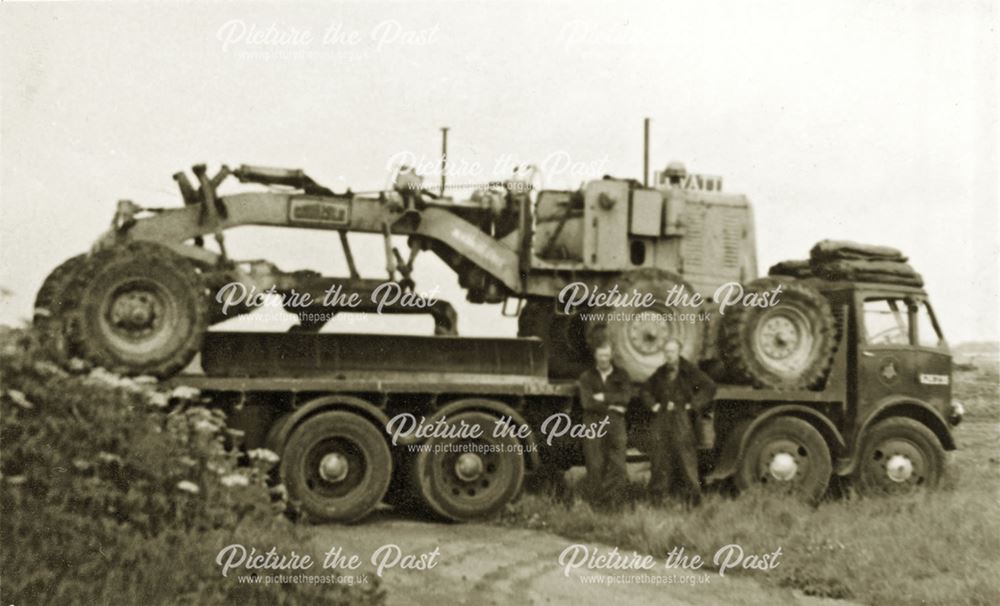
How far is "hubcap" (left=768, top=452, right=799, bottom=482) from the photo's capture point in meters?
12.4

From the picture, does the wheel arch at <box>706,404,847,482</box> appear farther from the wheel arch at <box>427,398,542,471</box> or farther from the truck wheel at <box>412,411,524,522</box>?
the truck wheel at <box>412,411,524,522</box>

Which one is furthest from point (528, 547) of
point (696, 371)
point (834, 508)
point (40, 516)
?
point (40, 516)

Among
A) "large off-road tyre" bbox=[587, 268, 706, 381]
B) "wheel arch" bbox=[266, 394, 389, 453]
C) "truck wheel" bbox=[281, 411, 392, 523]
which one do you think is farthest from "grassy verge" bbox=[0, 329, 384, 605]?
"large off-road tyre" bbox=[587, 268, 706, 381]

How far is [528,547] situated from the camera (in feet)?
33.5

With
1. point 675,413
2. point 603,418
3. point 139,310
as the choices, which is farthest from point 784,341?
point 139,310

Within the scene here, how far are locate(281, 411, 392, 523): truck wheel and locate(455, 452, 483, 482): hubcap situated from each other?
70 centimetres

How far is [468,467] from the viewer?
448 inches

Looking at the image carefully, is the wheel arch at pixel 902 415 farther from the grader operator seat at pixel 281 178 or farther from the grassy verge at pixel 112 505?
the grassy verge at pixel 112 505

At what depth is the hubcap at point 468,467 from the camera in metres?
11.3

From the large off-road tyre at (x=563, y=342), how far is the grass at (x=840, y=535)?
167 centimetres

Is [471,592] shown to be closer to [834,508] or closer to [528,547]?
[528,547]

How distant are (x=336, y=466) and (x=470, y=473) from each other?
4.43 feet

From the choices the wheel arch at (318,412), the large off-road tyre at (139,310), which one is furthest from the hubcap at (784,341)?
the large off-road tyre at (139,310)

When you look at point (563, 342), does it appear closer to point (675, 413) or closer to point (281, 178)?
point (675, 413)
